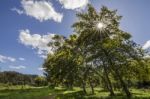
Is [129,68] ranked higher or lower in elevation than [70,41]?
lower

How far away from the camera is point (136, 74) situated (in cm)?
3769

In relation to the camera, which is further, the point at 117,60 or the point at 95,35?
the point at 95,35

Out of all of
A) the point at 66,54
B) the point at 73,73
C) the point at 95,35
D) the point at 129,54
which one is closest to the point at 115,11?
the point at 95,35

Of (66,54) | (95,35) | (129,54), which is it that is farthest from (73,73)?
(129,54)

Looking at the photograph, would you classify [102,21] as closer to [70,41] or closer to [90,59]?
[90,59]

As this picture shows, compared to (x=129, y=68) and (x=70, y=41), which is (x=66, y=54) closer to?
(x=70, y=41)

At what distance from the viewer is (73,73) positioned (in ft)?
172

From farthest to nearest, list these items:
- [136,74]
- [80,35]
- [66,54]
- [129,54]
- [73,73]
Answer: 1. [66,54]
2. [73,73]
3. [80,35]
4. [136,74]
5. [129,54]

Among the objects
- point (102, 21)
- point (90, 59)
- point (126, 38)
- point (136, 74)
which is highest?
point (102, 21)

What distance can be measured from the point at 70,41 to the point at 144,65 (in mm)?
35013

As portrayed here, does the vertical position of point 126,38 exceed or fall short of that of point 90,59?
it exceeds it

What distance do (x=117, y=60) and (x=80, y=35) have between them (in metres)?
7.61

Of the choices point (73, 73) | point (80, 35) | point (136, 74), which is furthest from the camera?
point (73, 73)

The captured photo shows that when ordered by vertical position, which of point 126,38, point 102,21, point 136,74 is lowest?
point 136,74
